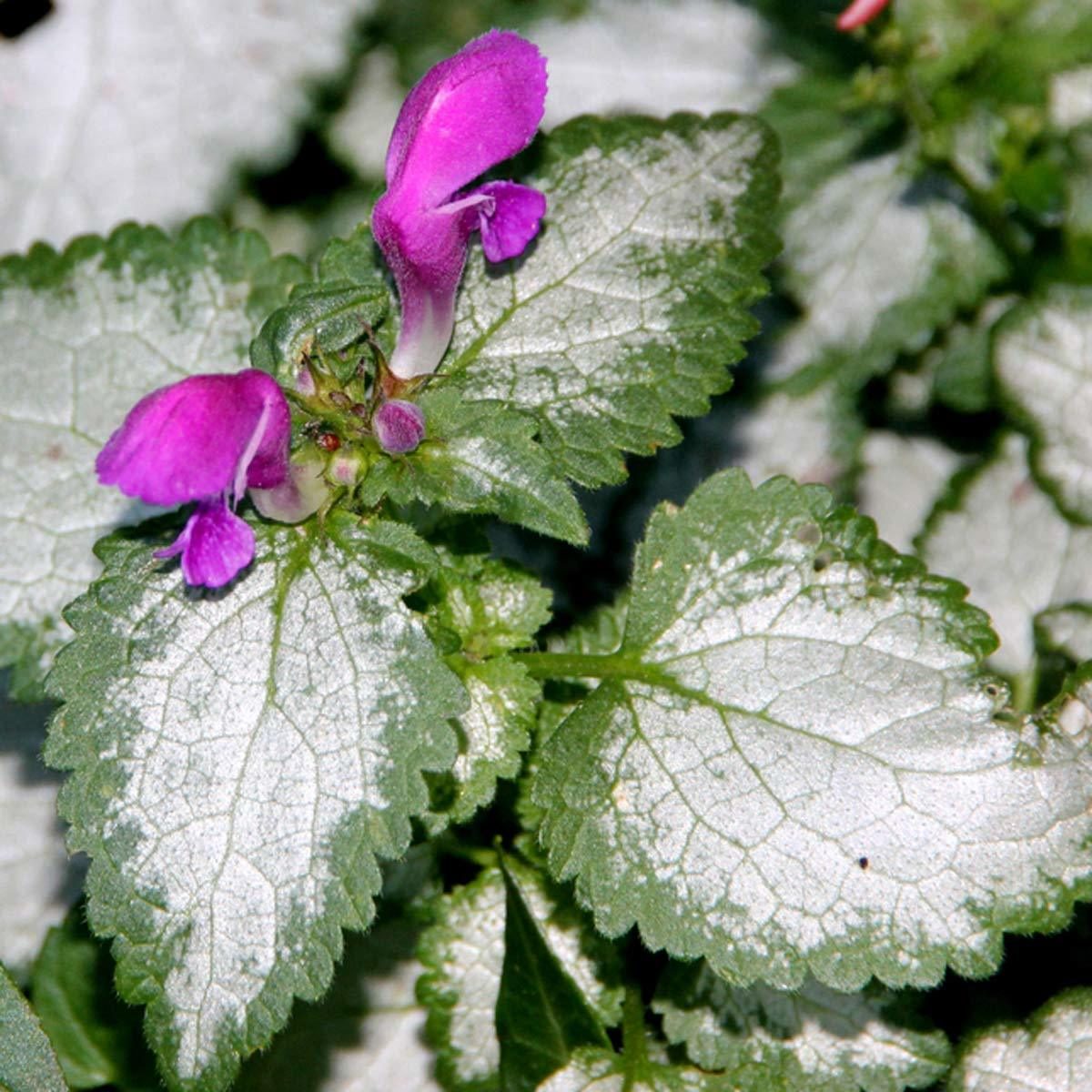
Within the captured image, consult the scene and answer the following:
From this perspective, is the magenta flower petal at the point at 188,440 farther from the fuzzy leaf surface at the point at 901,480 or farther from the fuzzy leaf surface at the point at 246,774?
the fuzzy leaf surface at the point at 901,480

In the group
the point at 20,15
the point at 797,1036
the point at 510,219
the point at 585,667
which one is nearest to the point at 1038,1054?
the point at 797,1036

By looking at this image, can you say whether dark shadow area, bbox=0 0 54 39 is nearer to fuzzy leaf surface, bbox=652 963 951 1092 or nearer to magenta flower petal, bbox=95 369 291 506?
magenta flower petal, bbox=95 369 291 506

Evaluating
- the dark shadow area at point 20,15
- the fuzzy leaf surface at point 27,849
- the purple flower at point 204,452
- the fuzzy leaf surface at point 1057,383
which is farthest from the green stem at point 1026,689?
the dark shadow area at point 20,15

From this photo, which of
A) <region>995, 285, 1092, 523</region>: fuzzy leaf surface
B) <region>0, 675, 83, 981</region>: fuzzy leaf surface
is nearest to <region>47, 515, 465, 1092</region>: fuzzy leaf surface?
<region>0, 675, 83, 981</region>: fuzzy leaf surface

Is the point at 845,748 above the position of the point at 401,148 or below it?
below

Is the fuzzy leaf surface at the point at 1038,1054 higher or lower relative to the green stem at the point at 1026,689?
lower

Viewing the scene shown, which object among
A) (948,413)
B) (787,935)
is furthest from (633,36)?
(787,935)

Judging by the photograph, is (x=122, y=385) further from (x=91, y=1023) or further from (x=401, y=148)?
(x=91, y=1023)
